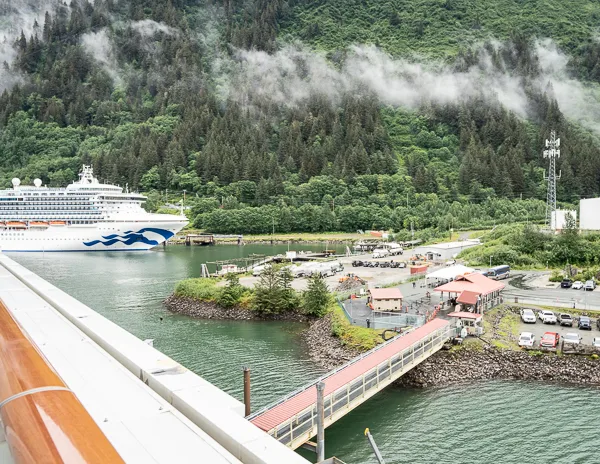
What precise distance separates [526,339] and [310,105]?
11368 centimetres

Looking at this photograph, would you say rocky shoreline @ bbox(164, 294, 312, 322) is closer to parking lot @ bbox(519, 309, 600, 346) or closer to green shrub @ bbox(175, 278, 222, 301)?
green shrub @ bbox(175, 278, 222, 301)

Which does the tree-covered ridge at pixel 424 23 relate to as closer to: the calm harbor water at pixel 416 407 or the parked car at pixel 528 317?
the parked car at pixel 528 317

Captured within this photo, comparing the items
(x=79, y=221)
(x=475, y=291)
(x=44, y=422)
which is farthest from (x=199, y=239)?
(x=44, y=422)

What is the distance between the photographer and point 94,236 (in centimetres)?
6775

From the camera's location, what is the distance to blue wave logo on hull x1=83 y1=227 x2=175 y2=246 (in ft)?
223

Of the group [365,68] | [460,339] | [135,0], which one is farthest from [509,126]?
[135,0]

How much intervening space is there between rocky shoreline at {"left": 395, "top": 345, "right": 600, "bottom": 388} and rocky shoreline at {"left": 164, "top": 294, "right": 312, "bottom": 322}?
9.56m

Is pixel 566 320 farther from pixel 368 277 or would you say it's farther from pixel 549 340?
pixel 368 277

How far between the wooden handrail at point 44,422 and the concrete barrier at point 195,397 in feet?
2.41

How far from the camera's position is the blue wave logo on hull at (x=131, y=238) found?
68.1 metres

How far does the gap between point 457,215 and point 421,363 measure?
65.3 m

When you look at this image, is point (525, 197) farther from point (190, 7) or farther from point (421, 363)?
point (190, 7)

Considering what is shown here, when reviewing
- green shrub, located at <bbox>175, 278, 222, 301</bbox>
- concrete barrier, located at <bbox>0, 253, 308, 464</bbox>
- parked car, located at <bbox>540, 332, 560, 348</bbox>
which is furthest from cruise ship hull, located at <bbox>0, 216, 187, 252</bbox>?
concrete barrier, located at <bbox>0, 253, 308, 464</bbox>

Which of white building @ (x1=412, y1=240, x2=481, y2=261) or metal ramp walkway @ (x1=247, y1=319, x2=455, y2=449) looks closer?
metal ramp walkway @ (x1=247, y1=319, x2=455, y2=449)
